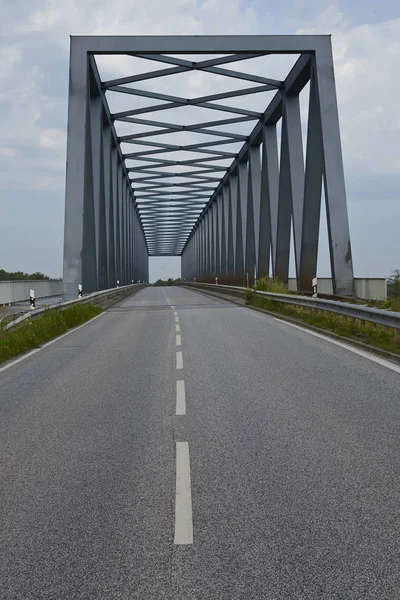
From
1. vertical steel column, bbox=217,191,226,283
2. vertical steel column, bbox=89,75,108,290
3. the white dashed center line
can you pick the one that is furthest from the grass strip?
vertical steel column, bbox=217,191,226,283

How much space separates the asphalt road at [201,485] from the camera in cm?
287

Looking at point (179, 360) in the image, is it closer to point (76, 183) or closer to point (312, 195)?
point (312, 195)

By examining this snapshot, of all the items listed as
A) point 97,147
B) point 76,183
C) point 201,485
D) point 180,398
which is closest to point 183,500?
point 201,485

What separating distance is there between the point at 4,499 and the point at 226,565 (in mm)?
1656

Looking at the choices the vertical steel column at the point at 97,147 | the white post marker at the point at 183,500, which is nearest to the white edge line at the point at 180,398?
the white post marker at the point at 183,500

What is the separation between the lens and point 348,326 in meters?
13.4

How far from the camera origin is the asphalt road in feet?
9.40

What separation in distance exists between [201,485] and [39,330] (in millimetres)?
10777

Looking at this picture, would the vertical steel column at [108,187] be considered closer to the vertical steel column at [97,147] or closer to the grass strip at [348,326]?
the vertical steel column at [97,147]

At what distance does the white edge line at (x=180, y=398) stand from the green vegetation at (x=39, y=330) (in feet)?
14.4

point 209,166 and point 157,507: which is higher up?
point 209,166

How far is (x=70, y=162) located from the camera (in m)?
23.6

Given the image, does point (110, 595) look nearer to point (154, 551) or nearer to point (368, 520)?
point (154, 551)

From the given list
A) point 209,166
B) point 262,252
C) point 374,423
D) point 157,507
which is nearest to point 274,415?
point 374,423
